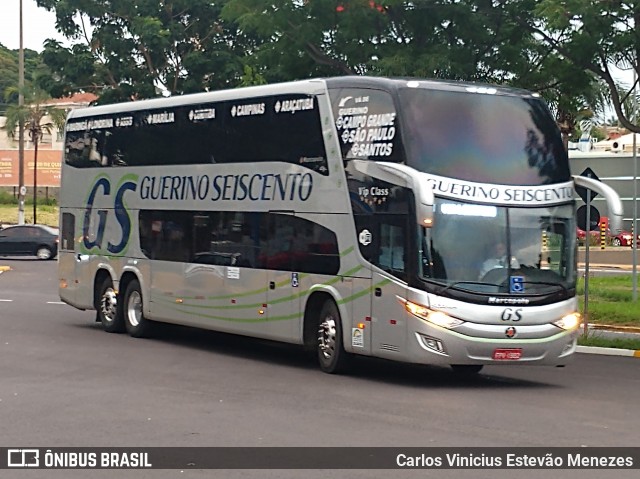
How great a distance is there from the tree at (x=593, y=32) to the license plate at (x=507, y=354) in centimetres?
688

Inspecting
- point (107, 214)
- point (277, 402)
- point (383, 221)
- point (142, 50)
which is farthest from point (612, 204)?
point (142, 50)

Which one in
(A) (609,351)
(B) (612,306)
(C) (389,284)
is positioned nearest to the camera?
(C) (389,284)

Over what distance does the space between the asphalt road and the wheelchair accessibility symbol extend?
125cm

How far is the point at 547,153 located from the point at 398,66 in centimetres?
778

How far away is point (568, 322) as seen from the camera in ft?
52.5

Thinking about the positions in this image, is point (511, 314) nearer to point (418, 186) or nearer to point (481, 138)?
point (418, 186)

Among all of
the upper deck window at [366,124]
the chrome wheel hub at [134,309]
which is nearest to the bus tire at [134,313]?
the chrome wheel hub at [134,309]

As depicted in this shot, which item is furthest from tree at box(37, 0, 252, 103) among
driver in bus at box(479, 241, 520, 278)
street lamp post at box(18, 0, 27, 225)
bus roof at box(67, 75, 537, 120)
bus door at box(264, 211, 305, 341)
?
driver in bus at box(479, 241, 520, 278)

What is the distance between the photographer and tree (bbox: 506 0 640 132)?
798 inches

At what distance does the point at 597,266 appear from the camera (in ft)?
164

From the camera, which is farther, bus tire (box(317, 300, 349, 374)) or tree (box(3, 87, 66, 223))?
tree (box(3, 87, 66, 223))

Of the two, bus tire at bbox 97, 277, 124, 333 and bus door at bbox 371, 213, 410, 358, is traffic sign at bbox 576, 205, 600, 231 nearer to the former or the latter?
bus door at bbox 371, 213, 410, 358

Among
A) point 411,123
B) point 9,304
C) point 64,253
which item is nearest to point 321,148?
point 411,123

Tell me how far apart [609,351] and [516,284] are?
6.14m
